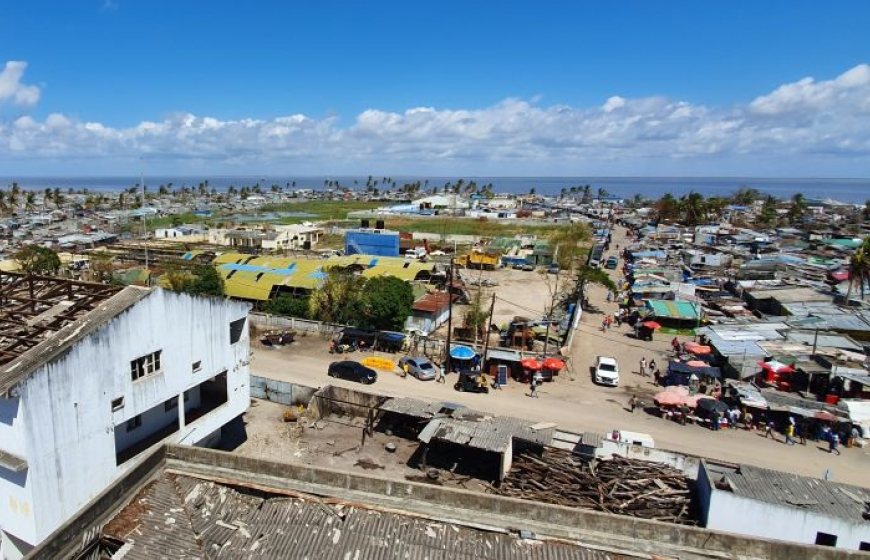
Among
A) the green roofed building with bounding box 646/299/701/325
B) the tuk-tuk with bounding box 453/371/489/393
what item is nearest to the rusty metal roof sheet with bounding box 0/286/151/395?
the tuk-tuk with bounding box 453/371/489/393

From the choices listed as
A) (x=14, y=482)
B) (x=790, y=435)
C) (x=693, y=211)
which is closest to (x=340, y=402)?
(x=14, y=482)

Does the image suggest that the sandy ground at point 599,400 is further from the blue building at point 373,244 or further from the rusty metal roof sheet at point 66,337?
the blue building at point 373,244

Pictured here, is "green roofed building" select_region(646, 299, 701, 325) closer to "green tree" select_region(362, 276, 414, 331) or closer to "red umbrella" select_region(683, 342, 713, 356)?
"red umbrella" select_region(683, 342, 713, 356)

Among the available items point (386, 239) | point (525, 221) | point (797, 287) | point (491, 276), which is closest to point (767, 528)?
point (797, 287)

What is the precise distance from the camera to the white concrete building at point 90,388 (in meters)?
12.6

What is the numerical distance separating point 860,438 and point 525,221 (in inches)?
3626

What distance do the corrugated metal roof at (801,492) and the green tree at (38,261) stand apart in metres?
54.0

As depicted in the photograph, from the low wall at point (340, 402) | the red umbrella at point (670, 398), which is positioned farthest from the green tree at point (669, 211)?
the low wall at point (340, 402)

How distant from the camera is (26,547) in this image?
13875 millimetres

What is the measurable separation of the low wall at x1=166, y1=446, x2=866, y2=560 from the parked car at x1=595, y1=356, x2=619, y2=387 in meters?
18.5

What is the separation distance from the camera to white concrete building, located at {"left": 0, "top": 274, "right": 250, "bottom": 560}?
12.6 meters

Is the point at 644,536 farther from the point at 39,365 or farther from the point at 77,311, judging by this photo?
the point at 77,311

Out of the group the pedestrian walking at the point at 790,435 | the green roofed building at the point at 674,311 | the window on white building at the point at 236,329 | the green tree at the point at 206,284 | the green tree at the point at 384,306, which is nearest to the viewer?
the window on white building at the point at 236,329

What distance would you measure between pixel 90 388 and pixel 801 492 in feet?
64.5
